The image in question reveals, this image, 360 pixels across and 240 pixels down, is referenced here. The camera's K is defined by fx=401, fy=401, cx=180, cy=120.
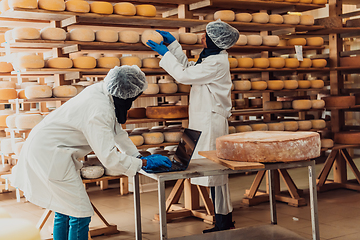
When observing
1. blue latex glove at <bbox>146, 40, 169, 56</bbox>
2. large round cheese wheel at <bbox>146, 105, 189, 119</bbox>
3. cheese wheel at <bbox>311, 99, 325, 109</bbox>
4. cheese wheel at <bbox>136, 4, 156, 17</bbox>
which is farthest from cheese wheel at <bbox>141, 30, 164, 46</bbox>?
cheese wheel at <bbox>311, 99, 325, 109</bbox>

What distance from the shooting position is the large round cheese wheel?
11.6 ft

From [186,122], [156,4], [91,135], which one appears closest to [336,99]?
[186,122]

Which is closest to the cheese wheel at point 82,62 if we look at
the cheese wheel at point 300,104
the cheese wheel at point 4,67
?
the cheese wheel at point 4,67

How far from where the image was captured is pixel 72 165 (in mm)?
2104

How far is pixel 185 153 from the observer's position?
6.84 ft

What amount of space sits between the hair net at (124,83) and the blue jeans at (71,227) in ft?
2.29

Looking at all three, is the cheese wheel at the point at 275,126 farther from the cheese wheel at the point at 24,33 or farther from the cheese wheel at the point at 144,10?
the cheese wheel at the point at 24,33

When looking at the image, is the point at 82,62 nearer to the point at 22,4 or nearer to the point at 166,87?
the point at 22,4

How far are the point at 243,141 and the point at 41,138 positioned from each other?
40.9 inches

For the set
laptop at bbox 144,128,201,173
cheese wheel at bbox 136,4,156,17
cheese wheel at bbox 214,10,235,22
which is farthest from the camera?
cheese wheel at bbox 214,10,235,22

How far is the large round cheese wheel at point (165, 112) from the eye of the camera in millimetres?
3529

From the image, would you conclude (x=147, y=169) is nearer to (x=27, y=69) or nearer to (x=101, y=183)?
(x=27, y=69)

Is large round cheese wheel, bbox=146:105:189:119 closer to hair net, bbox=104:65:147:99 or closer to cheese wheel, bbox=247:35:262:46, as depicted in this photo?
cheese wheel, bbox=247:35:262:46

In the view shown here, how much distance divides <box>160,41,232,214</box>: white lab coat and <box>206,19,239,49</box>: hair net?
104mm
